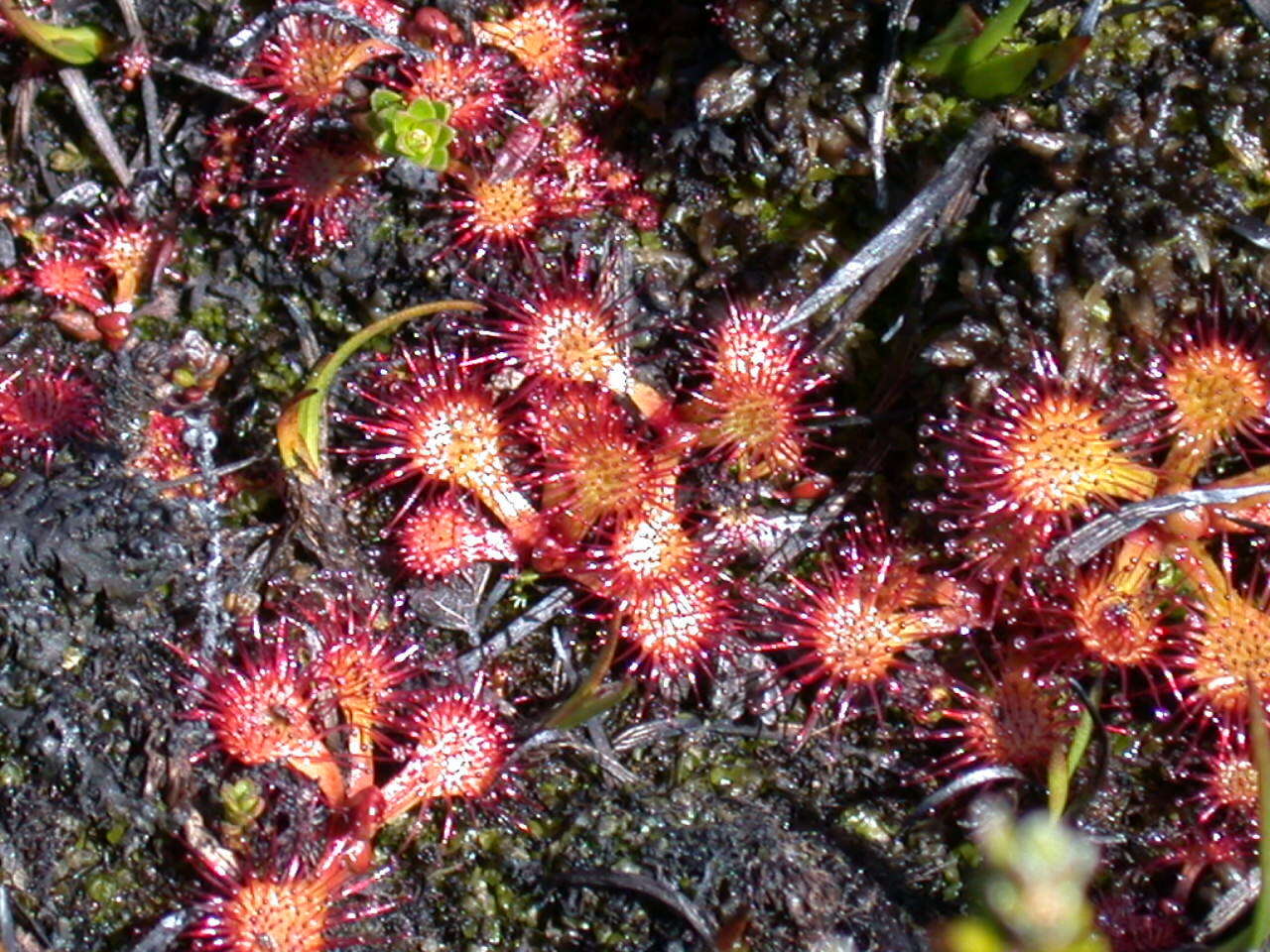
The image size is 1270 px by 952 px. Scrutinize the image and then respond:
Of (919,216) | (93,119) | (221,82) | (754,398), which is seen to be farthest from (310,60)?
(919,216)

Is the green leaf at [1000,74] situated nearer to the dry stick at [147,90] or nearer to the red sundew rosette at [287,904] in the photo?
the dry stick at [147,90]

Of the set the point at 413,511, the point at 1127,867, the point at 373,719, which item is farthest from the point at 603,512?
the point at 1127,867

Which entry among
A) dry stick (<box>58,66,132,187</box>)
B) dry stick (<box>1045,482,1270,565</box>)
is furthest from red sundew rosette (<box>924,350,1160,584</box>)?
dry stick (<box>58,66,132,187</box>)

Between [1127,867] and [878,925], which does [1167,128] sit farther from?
[878,925]

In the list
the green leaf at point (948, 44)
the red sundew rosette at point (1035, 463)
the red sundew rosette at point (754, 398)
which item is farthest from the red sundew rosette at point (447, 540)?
the green leaf at point (948, 44)

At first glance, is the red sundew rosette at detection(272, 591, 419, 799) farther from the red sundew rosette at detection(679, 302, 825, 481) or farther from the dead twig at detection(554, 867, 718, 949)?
the red sundew rosette at detection(679, 302, 825, 481)

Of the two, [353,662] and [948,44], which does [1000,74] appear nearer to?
[948,44]
